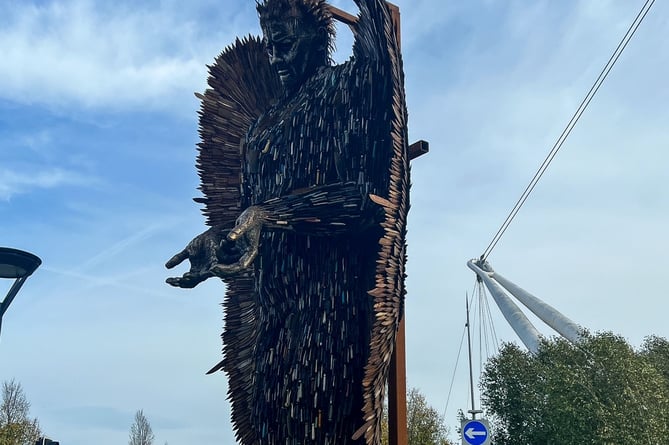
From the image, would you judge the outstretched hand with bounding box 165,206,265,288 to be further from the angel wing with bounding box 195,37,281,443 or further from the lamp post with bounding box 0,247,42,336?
the lamp post with bounding box 0,247,42,336

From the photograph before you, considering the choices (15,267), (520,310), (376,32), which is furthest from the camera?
(520,310)

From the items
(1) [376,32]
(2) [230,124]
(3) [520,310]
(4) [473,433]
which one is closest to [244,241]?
(1) [376,32]

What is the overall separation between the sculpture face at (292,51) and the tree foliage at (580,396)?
48.1 feet

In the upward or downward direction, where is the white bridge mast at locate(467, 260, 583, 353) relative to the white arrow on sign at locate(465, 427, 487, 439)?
upward

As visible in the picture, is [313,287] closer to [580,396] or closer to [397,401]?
[397,401]

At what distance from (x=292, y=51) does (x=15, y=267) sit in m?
3.42

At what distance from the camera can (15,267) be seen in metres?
7.17

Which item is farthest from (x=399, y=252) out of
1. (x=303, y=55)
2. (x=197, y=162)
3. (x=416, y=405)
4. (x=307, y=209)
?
(x=416, y=405)

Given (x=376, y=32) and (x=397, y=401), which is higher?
(x=376, y=32)

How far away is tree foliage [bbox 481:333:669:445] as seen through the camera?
59.7 ft

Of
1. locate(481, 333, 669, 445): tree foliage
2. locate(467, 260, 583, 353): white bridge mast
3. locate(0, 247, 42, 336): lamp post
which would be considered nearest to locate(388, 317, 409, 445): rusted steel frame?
locate(0, 247, 42, 336): lamp post

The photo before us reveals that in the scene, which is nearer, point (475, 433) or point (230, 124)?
point (230, 124)

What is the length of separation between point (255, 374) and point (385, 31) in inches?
122

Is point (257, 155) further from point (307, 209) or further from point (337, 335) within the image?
point (337, 335)
